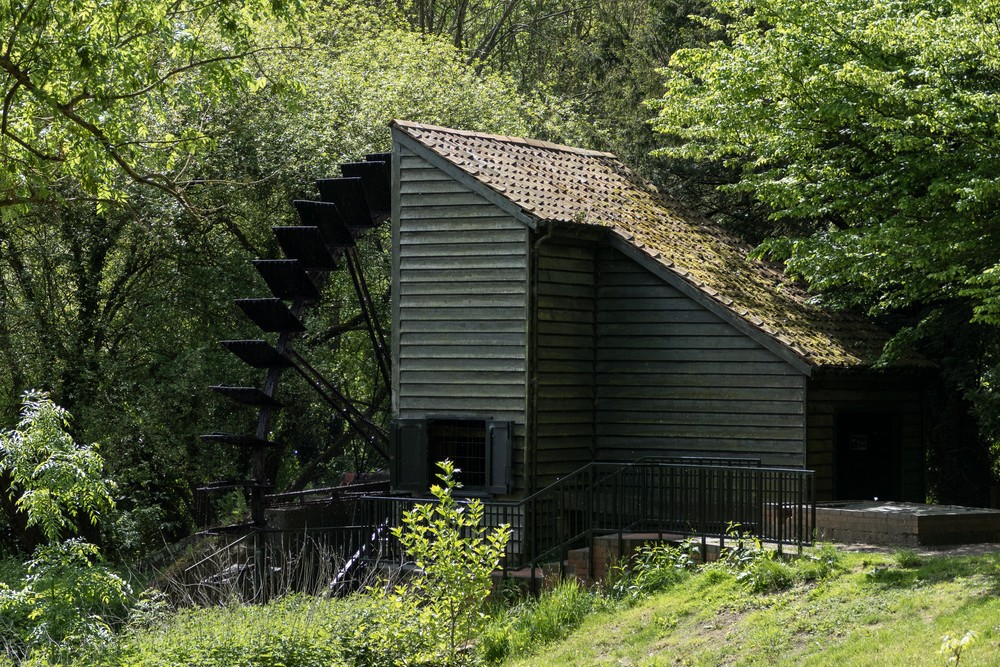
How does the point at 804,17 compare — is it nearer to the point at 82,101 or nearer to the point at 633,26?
the point at 82,101

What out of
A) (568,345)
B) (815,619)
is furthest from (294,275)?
(815,619)

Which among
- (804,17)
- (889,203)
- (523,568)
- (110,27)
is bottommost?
(523,568)

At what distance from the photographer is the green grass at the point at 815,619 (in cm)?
1040

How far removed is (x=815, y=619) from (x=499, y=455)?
21.2 ft

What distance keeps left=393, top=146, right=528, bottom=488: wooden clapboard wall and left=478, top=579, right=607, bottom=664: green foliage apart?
137 inches

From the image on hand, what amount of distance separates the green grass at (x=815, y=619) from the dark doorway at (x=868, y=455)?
6.85 meters

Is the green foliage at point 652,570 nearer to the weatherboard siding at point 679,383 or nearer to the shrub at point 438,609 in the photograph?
the shrub at point 438,609

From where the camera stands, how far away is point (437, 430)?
18.1 metres

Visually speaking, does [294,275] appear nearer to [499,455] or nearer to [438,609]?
[499,455]

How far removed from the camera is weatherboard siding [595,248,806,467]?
16.9 metres

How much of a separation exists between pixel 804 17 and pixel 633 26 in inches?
557

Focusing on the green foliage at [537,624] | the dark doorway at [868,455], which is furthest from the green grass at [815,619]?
the dark doorway at [868,455]

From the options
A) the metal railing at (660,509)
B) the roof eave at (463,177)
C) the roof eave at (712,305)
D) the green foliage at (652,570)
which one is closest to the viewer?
the green foliage at (652,570)

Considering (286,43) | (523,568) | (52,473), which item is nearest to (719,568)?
(523,568)
